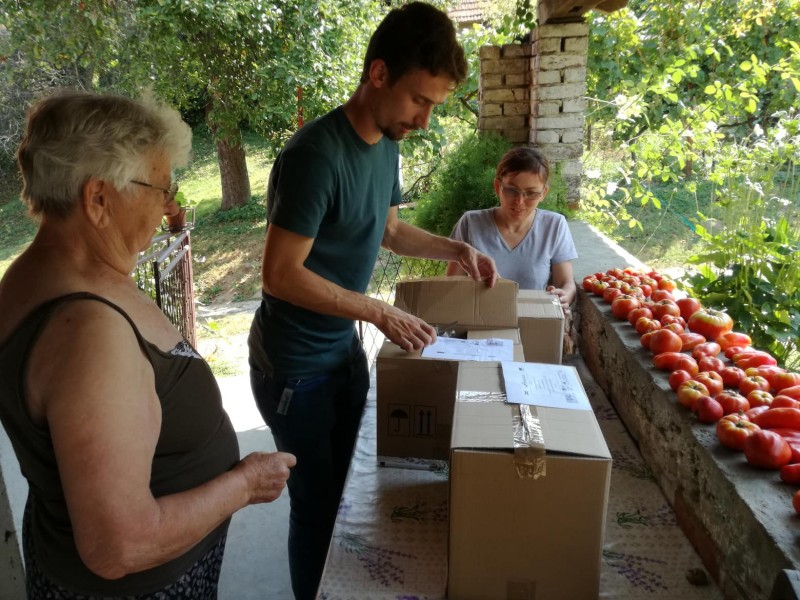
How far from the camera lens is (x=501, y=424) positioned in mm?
1110

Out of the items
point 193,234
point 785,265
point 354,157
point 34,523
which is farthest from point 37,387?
point 193,234

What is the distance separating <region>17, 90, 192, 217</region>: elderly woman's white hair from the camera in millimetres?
895

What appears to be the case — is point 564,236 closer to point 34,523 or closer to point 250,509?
point 250,509

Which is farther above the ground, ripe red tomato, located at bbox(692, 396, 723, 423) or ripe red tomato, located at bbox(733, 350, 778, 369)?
ripe red tomato, located at bbox(733, 350, 778, 369)

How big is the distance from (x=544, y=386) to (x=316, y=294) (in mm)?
631

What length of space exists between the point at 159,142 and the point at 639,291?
73.7 inches

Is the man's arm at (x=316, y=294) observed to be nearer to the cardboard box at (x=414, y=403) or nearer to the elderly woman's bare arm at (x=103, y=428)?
the cardboard box at (x=414, y=403)

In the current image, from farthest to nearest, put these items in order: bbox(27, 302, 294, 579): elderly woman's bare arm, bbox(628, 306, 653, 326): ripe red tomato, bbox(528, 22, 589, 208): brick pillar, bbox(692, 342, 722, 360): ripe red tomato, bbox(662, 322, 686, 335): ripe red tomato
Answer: bbox(528, 22, 589, 208): brick pillar, bbox(628, 306, 653, 326): ripe red tomato, bbox(662, 322, 686, 335): ripe red tomato, bbox(692, 342, 722, 360): ripe red tomato, bbox(27, 302, 294, 579): elderly woman's bare arm

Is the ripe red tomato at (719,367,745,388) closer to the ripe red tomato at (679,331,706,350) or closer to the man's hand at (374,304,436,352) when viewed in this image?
the ripe red tomato at (679,331,706,350)

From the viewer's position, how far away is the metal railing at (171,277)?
3.78 metres

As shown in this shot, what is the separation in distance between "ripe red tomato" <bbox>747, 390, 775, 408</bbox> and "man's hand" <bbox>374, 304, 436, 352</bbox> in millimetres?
783

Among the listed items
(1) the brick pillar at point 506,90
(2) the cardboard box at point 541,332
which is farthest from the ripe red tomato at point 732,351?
(1) the brick pillar at point 506,90

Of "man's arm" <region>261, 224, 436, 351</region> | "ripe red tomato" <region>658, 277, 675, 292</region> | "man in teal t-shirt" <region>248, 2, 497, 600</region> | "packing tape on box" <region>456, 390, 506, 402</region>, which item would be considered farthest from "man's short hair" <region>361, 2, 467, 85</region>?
"ripe red tomato" <region>658, 277, 675, 292</region>

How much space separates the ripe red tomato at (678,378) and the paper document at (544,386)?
31 centimetres
